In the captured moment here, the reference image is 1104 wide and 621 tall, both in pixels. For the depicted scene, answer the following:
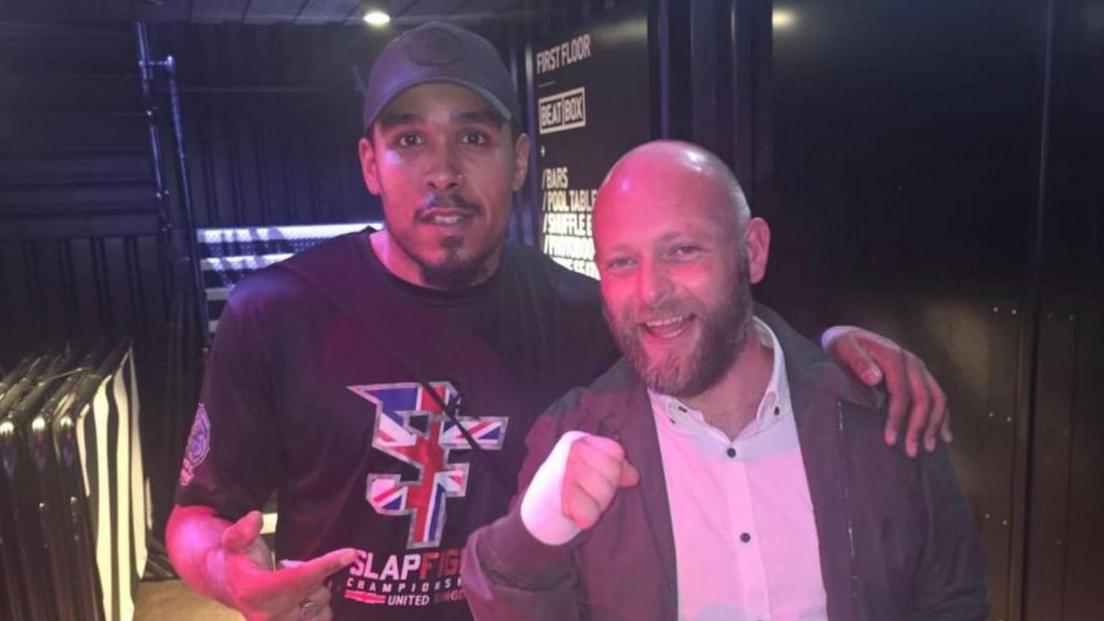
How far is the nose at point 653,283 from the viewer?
4.61 feet

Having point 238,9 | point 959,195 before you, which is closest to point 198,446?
point 959,195

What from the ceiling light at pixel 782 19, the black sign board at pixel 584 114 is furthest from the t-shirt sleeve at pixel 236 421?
the ceiling light at pixel 782 19

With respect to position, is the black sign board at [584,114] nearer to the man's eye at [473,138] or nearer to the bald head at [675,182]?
the man's eye at [473,138]

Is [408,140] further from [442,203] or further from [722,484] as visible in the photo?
[722,484]

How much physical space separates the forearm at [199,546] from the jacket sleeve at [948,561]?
1.22 metres

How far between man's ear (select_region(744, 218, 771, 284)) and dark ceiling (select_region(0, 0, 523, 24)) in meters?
2.51

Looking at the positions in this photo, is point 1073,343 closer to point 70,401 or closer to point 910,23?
point 910,23

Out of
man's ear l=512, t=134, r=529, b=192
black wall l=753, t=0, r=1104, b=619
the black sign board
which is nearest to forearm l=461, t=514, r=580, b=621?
man's ear l=512, t=134, r=529, b=192

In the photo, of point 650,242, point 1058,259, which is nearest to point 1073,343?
point 1058,259

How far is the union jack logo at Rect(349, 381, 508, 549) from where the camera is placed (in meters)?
1.61

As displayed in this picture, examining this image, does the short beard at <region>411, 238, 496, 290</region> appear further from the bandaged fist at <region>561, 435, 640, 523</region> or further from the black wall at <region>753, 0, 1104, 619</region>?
the black wall at <region>753, 0, 1104, 619</region>

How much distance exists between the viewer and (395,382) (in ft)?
5.40

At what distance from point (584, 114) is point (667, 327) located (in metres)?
2.01

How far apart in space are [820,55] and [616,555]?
170 cm
